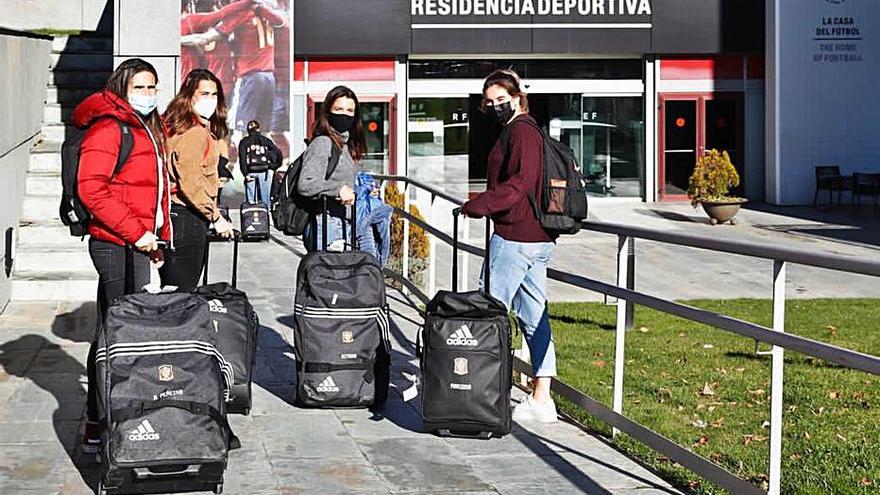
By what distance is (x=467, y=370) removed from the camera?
7348 millimetres

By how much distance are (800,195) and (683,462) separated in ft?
93.6

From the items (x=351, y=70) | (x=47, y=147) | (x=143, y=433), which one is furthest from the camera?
(x=351, y=70)

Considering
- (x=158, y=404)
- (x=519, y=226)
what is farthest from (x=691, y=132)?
(x=158, y=404)

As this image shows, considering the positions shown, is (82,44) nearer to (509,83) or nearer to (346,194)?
(346,194)

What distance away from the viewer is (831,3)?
33906 mm

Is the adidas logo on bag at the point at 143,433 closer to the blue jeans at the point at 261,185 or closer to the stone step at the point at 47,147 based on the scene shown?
the stone step at the point at 47,147

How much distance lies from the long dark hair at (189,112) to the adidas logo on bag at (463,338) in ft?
6.26

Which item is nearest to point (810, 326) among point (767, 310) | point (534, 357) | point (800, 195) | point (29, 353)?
point (767, 310)

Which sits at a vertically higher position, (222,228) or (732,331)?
(222,228)

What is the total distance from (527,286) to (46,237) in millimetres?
7019

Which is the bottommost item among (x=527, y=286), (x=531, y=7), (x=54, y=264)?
(x=54, y=264)

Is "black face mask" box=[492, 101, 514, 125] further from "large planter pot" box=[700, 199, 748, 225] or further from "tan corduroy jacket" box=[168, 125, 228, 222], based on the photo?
"large planter pot" box=[700, 199, 748, 225]

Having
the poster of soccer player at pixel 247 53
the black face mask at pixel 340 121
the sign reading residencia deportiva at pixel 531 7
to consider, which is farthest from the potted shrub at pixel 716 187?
the black face mask at pixel 340 121

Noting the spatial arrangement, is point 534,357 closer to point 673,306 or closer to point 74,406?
point 673,306
